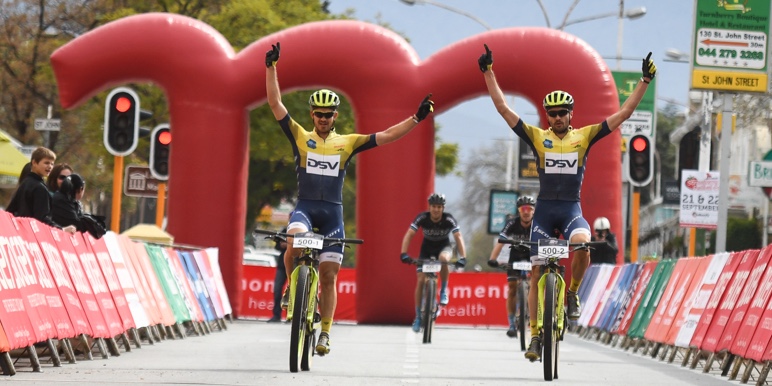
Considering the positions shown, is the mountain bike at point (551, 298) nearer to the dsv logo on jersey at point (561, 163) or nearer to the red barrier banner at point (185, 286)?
the dsv logo on jersey at point (561, 163)

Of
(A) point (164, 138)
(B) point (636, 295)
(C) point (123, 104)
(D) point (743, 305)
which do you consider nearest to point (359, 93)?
(A) point (164, 138)

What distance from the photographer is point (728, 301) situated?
52.1 feet

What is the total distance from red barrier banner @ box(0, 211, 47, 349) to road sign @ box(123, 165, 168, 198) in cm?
1671

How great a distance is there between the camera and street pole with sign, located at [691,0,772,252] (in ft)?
82.2

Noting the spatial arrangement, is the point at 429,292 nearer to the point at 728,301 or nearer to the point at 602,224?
the point at 728,301

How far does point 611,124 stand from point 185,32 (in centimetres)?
1509

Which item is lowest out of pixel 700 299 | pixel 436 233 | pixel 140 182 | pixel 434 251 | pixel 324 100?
pixel 700 299

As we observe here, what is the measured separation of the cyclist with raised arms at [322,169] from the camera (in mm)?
13508

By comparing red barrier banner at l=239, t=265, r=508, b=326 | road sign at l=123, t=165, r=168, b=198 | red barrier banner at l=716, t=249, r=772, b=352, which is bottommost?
red barrier banner at l=239, t=265, r=508, b=326

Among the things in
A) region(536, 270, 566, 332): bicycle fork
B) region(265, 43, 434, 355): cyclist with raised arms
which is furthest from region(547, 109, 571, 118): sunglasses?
region(536, 270, 566, 332): bicycle fork

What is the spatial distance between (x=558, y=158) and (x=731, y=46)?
39.6 ft

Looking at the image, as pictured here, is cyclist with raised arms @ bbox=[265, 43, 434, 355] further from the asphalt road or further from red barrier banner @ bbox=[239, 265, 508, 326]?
red barrier banner @ bbox=[239, 265, 508, 326]

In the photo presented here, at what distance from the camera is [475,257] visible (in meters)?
173

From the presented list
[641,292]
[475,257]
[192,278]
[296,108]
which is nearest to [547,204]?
[641,292]
